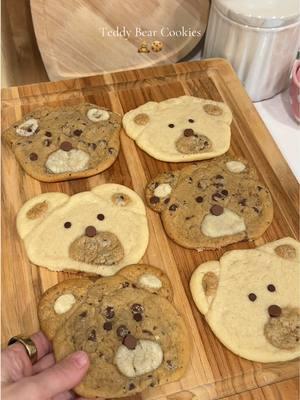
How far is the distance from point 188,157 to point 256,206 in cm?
21

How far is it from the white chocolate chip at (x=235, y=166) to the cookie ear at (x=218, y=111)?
136 mm

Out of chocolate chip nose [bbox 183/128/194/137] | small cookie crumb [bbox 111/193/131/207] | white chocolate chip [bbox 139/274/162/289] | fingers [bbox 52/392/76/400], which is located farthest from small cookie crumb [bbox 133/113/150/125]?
fingers [bbox 52/392/76/400]

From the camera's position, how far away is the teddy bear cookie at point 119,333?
2.75 feet

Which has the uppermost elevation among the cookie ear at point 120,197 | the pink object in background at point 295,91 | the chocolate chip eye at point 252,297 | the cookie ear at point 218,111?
the pink object in background at point 295,91

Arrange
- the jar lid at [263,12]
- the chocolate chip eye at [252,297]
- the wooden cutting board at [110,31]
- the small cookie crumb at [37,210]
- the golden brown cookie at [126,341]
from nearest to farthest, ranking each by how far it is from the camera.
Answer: the golden brown cookie at [126,341] < the chocolate chip eye at [252,297] < the small cookie crumb at [37,210] < the jar lid at [263,12] < the wooden cutting board at [110,31]

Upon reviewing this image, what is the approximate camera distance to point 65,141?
1.15 m

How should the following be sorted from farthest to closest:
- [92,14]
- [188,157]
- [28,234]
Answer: [92,14] → [188,157] → [28,234]

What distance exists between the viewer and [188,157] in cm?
Result: 115

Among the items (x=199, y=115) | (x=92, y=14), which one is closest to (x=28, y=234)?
(x=199, y=115)

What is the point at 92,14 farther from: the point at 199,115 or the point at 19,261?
the point at 19,261

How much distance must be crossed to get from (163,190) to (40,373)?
1.63 feet

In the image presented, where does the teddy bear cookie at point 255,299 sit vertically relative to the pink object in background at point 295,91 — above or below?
below

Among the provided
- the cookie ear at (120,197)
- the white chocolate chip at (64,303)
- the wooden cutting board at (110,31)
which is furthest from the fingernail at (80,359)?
the wooden cutting board at (110,31)

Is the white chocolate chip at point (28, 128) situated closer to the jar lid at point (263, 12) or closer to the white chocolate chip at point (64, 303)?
the white chocolate chip at point (64, 303)
